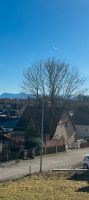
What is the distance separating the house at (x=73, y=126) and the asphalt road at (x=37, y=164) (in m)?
10.5

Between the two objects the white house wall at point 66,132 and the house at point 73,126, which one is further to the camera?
the house at point 73,126

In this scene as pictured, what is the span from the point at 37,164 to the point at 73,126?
85.4 feet

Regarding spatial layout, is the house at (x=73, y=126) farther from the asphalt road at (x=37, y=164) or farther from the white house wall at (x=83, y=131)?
the asphalt road at (x=37, y=164)

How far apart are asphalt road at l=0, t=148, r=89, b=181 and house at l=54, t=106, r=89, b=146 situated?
1054 cm

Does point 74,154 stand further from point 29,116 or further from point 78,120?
point 78,120

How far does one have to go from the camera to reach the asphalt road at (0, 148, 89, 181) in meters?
38.1

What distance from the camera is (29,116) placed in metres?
64.1

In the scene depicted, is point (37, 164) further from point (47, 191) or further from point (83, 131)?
point (83, 131)

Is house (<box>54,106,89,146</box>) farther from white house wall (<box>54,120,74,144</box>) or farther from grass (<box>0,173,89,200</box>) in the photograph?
grass (<box>0,173,89,200</box>)

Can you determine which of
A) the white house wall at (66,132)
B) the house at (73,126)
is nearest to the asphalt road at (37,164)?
the white house wall at (66,132)

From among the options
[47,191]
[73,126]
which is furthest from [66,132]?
[47,191]

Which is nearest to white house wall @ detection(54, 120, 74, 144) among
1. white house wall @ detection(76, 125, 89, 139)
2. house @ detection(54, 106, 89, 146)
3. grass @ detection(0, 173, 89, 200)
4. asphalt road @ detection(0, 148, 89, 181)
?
house @ detection(54, 106, 89, 146)

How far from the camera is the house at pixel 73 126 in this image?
213ft

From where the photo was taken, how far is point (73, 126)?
69375 mm
